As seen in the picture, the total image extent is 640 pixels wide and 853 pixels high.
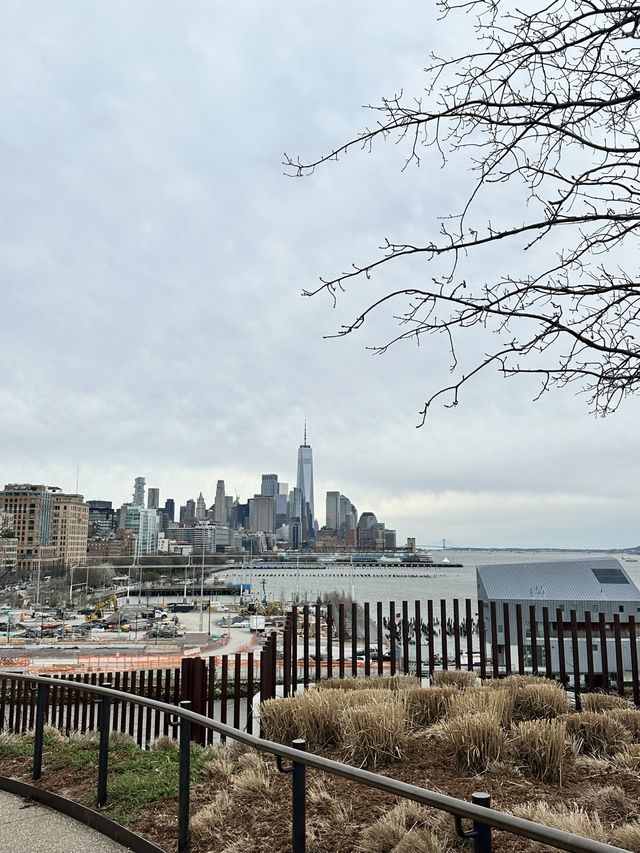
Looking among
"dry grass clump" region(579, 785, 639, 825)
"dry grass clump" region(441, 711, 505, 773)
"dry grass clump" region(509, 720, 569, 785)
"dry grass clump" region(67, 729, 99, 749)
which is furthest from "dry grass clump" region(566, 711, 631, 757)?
A: "dry grass clump" region(67, 729, 99, 749)

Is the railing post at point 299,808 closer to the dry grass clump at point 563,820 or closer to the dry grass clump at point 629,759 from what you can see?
the dry grass clump at point 563,820

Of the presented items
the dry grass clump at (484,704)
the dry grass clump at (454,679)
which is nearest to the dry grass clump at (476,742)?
the dry grass clump at (484,704)

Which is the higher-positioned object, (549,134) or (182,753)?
(549,134)

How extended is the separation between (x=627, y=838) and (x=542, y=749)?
1.38m

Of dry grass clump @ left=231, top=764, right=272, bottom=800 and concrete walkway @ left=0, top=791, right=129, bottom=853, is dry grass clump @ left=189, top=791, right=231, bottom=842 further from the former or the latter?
concrete walkway @ left=0, top=791, right=129, bottom=853

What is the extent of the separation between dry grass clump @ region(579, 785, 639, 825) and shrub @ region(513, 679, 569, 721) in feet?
5.40

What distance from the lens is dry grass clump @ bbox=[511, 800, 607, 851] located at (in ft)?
10.9

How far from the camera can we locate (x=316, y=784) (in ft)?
14.2

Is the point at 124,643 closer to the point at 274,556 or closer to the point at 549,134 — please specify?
the point at 549,134

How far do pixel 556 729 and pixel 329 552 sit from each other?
576ft

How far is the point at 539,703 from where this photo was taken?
593 cm

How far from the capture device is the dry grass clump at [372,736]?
4988 millimetres

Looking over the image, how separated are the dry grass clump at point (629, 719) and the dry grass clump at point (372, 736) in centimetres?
187

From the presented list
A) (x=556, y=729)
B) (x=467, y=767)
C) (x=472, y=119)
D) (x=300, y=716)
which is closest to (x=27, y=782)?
(x=300, y=716)
